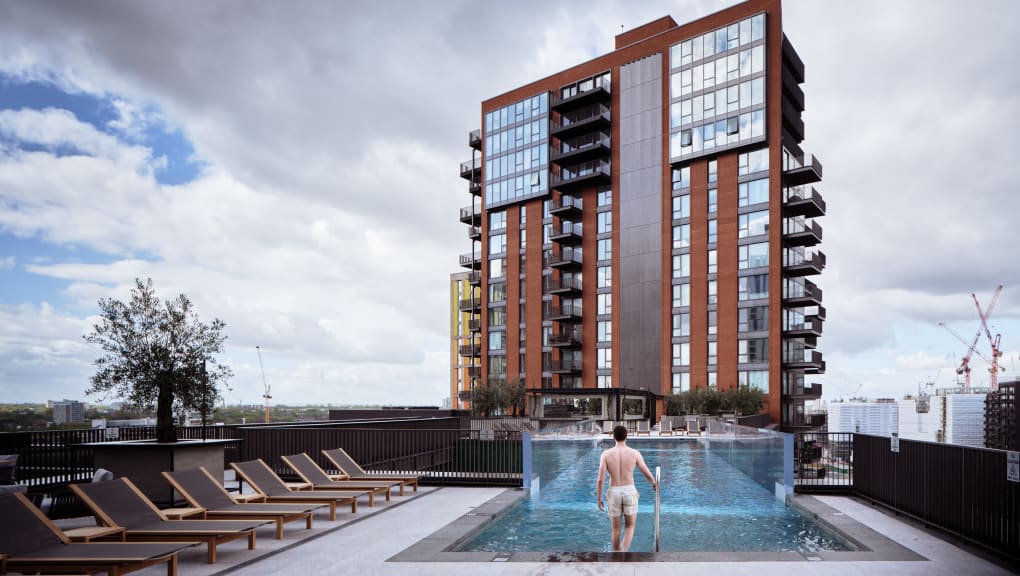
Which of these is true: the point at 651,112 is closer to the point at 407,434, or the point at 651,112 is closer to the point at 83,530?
the point at 407,434

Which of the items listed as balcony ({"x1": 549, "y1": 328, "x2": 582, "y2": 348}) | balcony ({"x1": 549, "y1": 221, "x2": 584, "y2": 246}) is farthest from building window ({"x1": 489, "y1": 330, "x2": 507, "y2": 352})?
balcony ({"x1": 549, "y1": 221, "x2": 584, "y2": 246})

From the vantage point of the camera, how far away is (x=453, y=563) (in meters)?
7.73

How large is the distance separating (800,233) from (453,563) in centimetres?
4845

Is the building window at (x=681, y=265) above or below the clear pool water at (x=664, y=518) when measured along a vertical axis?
above

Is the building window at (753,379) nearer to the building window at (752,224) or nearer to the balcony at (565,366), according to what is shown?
the building window at (752,224)

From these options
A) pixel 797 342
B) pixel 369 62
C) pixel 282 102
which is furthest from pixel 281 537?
pixel 797 342

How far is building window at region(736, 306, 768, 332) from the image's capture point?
49.4 m

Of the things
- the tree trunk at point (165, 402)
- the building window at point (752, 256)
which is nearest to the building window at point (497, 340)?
the building window at point (752, 256)

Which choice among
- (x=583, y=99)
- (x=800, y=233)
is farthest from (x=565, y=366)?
(x=583, y=99)

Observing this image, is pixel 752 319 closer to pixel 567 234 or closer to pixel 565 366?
pixel 565 366

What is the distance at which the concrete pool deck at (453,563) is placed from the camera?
7352 mm

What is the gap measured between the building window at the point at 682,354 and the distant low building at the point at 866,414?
142394 mm

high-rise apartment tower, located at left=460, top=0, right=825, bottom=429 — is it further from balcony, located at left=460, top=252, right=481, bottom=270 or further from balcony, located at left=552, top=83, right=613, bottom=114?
balcony, located at left=460, top=252, right=481, bottom=270

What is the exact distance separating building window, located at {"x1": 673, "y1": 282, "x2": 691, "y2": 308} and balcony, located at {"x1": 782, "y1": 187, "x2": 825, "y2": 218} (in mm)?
9057
